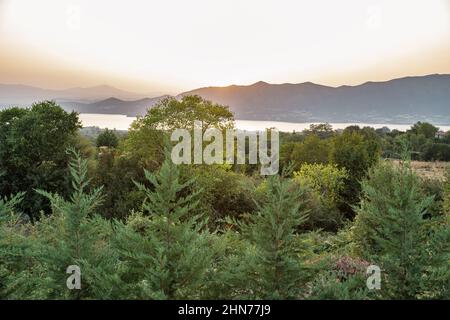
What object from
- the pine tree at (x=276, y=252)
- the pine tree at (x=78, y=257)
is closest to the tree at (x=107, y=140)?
the pine tree at (x=78, y=257)

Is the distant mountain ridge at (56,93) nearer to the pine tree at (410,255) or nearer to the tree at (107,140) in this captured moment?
the tree at (107,140)

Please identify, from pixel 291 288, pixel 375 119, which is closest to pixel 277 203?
pixel 291 288

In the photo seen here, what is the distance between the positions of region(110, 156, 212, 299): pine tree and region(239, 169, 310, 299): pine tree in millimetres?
495

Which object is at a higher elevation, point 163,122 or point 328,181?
point 163,122

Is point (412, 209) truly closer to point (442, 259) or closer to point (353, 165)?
point (442, 259)

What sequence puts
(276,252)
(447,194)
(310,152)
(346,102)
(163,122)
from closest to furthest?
(276,252) < (447,194) < (163,122) < (310,152) < (346,102)

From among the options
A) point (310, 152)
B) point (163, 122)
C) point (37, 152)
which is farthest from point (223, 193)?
point (310, 152)

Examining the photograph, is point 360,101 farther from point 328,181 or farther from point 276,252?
point 276,252

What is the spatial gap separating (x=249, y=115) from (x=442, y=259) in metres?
36.0

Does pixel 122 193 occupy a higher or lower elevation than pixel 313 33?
lower

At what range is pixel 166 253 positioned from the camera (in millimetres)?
4078

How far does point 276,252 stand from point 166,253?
107 cm

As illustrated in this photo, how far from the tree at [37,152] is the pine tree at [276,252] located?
19681 millimetres

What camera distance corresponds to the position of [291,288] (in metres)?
4.18
